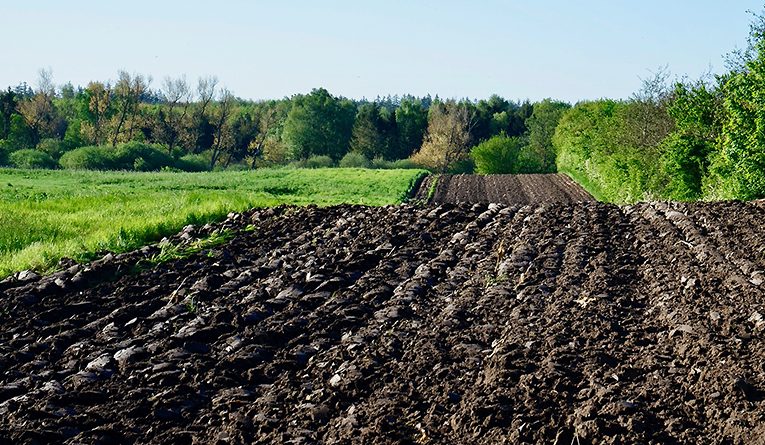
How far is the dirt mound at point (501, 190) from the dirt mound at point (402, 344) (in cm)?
2126

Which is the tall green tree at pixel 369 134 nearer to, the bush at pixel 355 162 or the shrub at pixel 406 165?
the bush at pixel 355 162

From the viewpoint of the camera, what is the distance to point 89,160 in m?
64.3

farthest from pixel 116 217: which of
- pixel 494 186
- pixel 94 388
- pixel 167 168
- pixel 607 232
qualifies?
pixel 167 168

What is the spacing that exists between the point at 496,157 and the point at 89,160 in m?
33.5

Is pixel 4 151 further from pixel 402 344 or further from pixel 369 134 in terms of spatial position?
pixel 402 344

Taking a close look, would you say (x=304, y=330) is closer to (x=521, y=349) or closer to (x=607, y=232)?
(x=521, y=349)

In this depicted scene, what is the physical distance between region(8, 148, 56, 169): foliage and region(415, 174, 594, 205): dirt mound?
32.9 m

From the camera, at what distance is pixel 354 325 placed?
9195mm

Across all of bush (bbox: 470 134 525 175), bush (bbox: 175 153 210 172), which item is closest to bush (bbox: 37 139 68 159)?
bush (bbox: 175 153 210 172)

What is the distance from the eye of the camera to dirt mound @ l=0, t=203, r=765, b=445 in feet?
21.0

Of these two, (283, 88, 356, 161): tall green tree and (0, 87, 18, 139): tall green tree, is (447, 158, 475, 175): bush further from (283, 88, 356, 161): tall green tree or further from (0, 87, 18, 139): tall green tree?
(0, 87, 18, 139): tall green tree

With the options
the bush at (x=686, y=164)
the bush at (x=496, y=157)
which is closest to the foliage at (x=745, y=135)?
the bush at (x=686, y=164)

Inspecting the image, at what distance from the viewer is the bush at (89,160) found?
64.0 m

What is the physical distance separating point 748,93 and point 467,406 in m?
19.0
